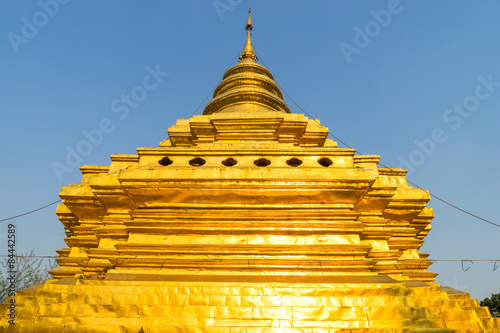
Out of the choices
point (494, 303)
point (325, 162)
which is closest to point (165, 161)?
point (325, 162)

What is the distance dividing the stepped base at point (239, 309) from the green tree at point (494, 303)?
22.8 m

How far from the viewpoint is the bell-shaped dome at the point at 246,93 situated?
14.8 m

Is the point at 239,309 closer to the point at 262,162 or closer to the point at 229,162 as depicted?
the point at 262,162

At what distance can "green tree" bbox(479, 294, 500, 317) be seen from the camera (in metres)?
23.7

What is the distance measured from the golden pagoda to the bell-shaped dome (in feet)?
20.6

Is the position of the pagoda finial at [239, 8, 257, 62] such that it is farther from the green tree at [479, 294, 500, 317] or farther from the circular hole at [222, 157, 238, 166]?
the green tree at [479, 294, 500, 317]

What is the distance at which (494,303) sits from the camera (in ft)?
78.5

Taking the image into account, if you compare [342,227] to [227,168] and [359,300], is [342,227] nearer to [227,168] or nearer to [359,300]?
[359,300]

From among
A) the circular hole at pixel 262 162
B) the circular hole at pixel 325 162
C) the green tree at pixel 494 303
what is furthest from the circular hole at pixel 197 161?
the green tree at pixel 494 303

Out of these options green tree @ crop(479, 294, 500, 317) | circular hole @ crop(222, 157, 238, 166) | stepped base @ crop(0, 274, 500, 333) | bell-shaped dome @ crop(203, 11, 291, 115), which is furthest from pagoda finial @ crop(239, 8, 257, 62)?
green tree @ crop(479, 294, 500, 317)

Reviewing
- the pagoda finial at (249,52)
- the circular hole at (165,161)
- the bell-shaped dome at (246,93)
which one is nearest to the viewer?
the circular hole at (165,161)

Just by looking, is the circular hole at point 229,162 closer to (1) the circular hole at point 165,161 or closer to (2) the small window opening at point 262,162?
(2) the small window opening at point 262,162

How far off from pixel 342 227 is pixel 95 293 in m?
5.48

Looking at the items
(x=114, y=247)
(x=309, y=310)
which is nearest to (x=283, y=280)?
(x=309, y=310)
